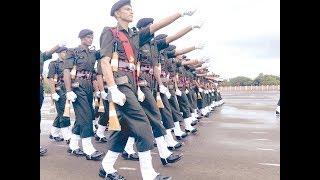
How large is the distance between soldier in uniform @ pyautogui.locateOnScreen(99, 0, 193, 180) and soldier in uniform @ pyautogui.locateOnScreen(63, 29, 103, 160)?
55.2 inches

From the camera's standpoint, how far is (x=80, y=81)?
6.18 meters

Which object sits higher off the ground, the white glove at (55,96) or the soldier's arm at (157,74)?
the soldier's arm at (157,74)

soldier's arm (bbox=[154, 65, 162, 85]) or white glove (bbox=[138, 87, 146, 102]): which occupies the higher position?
soldier's arm (bbox=[154, 65, 162, 85])

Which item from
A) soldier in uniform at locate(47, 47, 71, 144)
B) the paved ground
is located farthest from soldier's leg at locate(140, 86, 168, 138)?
soldier in uniform at locate(47, 47, 71, 144)

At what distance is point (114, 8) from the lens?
490 cm

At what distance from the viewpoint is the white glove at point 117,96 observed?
4.39m

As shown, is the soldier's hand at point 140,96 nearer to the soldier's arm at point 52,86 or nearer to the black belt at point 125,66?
the black belt at point 125,66

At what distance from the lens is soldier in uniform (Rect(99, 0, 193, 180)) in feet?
14.5

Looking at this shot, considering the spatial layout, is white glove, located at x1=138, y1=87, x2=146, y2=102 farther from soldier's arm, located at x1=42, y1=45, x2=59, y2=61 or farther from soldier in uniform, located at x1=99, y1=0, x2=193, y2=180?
soldier's arm, located at x1=42, y1=45, x2=59, y2=61

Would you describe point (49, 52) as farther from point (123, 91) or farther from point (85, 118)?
point (123, 91)

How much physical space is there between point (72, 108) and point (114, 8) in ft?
7.11

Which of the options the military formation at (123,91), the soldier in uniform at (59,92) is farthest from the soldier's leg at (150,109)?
the soldier in uniform at (59,92)
